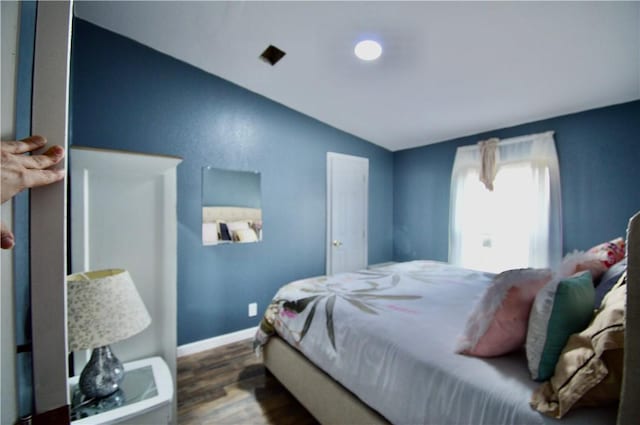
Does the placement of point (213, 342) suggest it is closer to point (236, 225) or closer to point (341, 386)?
point (236, 225)

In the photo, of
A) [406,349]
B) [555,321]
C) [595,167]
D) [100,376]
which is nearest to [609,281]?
[555,321]

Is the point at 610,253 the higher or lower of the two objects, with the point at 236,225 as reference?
lower

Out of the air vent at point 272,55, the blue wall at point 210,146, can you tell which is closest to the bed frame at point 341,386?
the blue wall at point 210,146

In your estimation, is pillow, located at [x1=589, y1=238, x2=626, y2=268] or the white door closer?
pillow, located at [x1=589, y1=238, x2=626, y2=268]

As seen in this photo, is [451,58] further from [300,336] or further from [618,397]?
[300,336]

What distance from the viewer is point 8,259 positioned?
0.48 metres

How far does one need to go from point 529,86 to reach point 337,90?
1.70 meters

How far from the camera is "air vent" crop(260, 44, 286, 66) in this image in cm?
222

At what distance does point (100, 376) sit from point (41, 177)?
1.20m

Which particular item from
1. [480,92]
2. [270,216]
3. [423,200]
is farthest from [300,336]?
[423,200]

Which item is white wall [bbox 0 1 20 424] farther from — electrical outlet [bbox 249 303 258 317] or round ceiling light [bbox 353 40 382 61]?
electrical outlet [bbox 249 303 258 317]

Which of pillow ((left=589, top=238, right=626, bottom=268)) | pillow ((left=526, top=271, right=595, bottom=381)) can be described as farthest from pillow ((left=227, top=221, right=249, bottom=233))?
pillow ((left=589, top=238, right=626, bottom=268))

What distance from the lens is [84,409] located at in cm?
115

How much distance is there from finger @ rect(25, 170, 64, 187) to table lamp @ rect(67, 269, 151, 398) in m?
0.84
